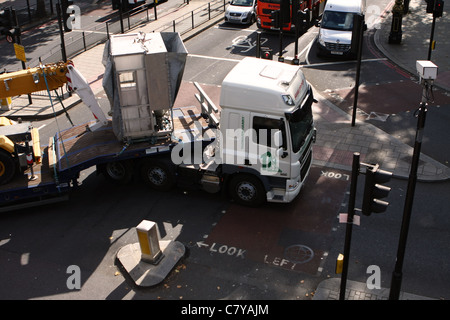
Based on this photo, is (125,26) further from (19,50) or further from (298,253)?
(298,253)

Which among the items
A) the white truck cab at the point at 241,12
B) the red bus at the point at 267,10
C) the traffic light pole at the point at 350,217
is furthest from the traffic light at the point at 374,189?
the white truck cab at the point at 241,12

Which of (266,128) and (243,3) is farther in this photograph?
(243,3)

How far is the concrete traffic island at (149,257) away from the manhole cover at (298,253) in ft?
7.89

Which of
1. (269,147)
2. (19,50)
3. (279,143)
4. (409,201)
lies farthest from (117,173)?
(409,201)

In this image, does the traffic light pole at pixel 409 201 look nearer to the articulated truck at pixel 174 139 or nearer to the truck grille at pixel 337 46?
the articulated truck at pixel 174 139

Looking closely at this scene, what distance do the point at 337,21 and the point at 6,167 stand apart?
1718 centimetres

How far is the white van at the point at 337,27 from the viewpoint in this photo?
2427 cm

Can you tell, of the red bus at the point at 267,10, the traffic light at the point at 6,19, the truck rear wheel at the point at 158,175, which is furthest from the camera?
the red bus at the point at 267,10

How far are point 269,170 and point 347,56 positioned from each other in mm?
13317

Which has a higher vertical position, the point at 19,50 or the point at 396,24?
the point at 19,50

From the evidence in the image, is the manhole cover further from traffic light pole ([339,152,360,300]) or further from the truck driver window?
the truck driver window

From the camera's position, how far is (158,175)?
14344 millimetres

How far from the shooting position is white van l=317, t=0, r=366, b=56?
24.3m
